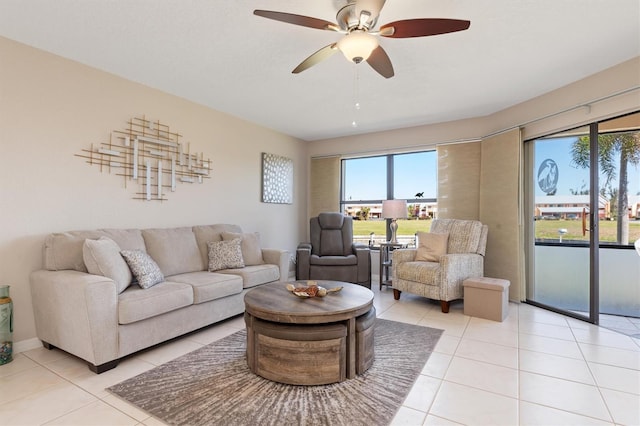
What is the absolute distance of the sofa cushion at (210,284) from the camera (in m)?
2.86

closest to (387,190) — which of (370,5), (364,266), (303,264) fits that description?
(364,266)

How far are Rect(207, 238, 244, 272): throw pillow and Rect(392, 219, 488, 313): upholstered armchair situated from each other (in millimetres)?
2018

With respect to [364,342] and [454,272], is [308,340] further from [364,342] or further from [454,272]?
[454,272]

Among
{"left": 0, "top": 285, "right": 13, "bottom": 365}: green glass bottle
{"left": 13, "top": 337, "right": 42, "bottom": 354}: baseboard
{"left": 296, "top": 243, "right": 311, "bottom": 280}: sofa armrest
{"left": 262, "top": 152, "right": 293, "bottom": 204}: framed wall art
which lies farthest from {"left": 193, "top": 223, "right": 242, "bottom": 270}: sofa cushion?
{"left": 0, "top": 285, "right": 13, "bottom": 365}: green glass bottle

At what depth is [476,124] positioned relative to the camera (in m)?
4.58

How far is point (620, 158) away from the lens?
11.3ft

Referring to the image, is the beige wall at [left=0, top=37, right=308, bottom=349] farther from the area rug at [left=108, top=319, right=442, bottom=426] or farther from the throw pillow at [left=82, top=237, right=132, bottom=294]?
the area rug at [left=108, top=319, right=442, bottom=426]

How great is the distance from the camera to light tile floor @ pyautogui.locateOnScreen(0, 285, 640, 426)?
1.73m

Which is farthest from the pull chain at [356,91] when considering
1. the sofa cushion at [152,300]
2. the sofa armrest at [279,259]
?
the sofa cushion at [152,300]

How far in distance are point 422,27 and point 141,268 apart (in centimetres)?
277

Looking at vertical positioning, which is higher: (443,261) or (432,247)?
(432,247)

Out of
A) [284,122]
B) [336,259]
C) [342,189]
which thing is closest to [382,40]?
[284,122]

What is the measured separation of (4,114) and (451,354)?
4.02m

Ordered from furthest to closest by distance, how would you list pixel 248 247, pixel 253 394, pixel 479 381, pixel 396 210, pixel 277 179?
pixel 277 179
pixel 396 210
pixel 248 247
pixel 479 381
pixel 253 394
